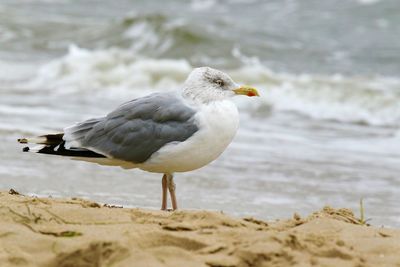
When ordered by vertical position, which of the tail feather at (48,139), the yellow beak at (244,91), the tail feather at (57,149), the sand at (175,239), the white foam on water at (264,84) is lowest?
the sand at (175,239)

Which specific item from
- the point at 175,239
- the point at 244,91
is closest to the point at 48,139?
the point at 244,91

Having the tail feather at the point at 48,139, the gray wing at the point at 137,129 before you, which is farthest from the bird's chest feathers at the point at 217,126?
the tail feather at the point at 48,139

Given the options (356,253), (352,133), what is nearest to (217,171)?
(352,133)

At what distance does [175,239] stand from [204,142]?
1394 mm

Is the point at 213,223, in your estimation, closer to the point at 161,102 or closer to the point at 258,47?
the point at 161,102

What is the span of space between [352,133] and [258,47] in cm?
691

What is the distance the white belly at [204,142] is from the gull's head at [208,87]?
0.07m

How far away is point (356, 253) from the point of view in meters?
4.26

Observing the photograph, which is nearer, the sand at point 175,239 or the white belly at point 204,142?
the sand at point 175,239

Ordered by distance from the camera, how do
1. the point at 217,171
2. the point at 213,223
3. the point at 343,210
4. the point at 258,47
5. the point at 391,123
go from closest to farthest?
1. the point at 213,223
2. the point at 343,210
3. the point at 217,171
4. the point at 391,123
5. the point at 258,47

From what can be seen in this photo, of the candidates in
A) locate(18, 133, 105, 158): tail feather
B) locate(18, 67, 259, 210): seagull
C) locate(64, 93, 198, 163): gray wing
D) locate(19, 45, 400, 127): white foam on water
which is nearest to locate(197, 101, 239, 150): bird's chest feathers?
locate(18, 67, 259, 210): seagull

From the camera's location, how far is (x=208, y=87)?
5809mm

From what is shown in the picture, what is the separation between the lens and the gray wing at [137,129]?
5.73 metres

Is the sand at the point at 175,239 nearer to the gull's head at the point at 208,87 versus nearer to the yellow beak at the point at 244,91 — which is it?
the gull's head at the point at 208,87
